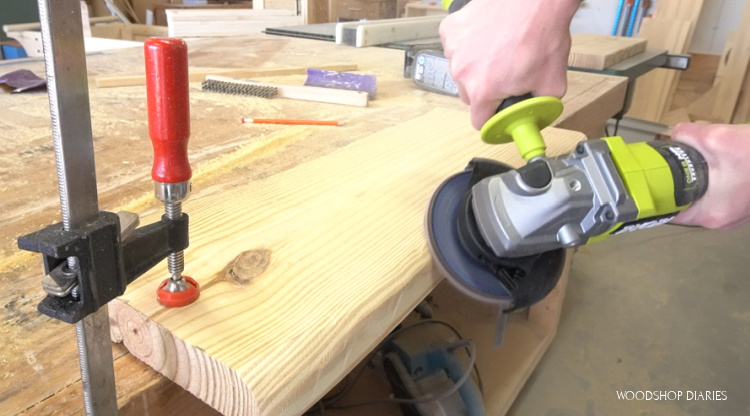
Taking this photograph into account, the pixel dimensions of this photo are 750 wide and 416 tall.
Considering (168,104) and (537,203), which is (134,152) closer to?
(168,104)

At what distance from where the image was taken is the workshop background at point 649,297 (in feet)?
5.05

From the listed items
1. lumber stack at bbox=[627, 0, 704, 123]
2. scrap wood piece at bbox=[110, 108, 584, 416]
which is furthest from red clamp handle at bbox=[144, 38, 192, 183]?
lumber stack at bbox=[627, 0, 704, 123]

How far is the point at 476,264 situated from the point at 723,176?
383 mm

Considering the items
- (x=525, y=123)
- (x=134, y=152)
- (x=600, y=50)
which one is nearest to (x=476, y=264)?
(x=525, y=123)

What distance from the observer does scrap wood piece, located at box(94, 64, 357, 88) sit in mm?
1225

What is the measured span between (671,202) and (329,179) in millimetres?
473

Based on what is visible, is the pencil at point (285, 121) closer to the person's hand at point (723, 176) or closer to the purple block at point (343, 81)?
the purple block at point (343, 81)

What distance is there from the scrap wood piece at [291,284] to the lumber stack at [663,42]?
8.99 feet

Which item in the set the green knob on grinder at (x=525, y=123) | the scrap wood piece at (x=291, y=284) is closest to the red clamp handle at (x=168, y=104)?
the scrap wood piece at (x=291, y=284)

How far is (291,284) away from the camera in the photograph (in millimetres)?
526

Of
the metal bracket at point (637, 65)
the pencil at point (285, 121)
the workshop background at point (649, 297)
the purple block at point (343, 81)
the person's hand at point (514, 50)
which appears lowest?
the workshop background at point (649, 297)

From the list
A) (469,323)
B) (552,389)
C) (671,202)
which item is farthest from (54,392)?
(552,389)

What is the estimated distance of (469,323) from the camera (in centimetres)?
146

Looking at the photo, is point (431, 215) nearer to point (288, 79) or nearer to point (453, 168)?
point (453, 168)
